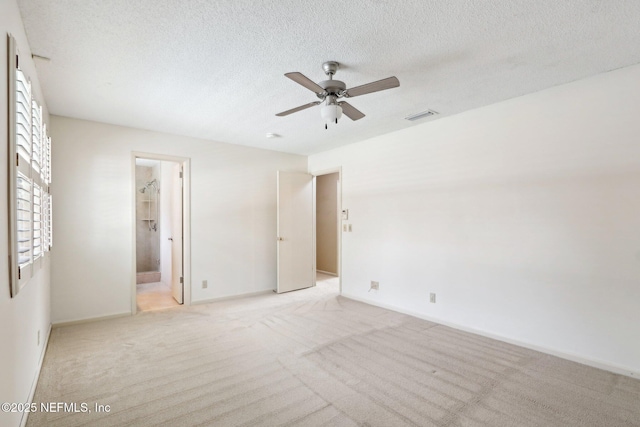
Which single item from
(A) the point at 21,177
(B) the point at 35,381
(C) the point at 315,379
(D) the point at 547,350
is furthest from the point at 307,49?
(D) the point at 547,350

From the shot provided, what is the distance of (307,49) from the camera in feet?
7.47

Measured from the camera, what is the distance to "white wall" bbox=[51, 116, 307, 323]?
371cm

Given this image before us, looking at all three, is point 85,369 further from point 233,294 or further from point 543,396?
point 543,396

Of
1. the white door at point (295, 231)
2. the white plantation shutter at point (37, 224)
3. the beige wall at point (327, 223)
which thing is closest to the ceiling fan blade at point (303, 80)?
the white plantation shutter at point (37, 224)

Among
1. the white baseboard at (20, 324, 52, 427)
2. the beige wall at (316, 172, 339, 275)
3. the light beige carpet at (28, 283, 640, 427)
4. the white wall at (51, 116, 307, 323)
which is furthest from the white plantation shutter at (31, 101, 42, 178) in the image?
the beige wall at (316, 172, 339, 275)

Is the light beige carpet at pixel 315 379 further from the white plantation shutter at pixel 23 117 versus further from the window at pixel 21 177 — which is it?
the white plantation shutter at pixel 23 117

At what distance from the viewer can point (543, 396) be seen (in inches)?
88.4

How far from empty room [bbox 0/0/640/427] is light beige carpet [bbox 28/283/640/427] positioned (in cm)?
2

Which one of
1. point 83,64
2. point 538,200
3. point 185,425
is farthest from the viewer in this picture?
point 538,200

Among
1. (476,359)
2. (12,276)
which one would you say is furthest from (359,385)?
→ (12,276)

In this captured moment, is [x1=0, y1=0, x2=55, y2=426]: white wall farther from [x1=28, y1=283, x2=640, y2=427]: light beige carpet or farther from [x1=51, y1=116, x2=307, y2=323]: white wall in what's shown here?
[x1=51, y1=116, x2=307, y2=323]: white wall

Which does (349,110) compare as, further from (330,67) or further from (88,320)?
(88,320)

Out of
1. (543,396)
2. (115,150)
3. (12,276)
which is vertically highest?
(115,150)

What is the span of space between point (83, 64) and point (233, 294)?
3.56 metres
